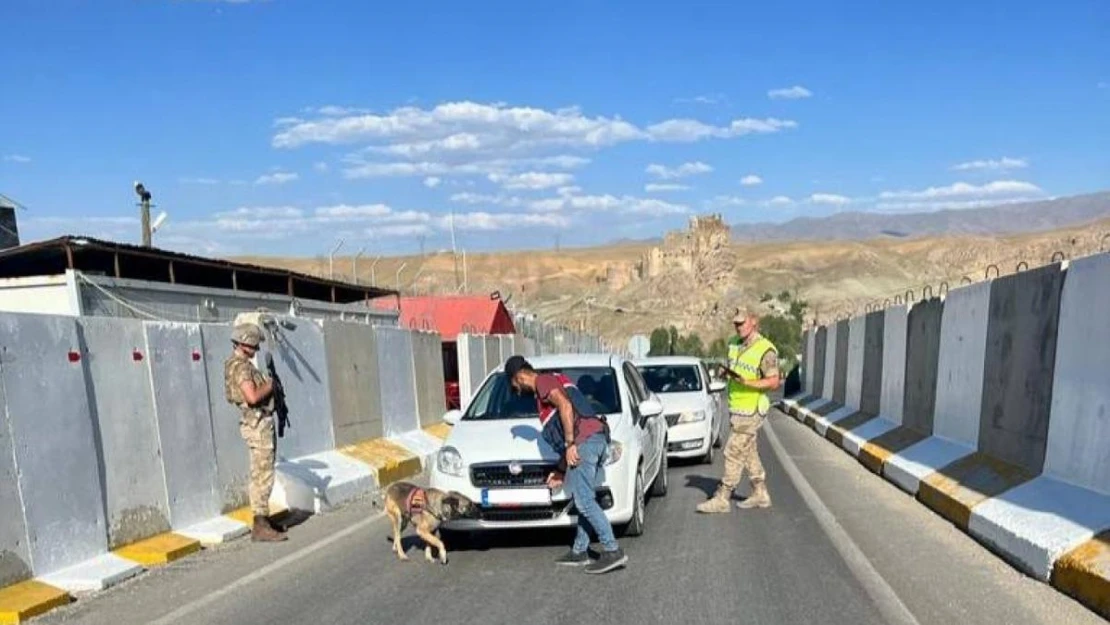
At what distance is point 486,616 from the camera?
18.8ft

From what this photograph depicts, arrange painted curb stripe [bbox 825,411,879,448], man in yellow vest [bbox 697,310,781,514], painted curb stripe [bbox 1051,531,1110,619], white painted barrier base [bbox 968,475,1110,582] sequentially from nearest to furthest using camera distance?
painted curb stripe [bbox 1051,531,1110,619] < white painted barrier base [bbox 968,475,1110,582] < man in yellow vest [bbox 697,310,781,514] < painted curb stripe [bbox 825,411,879,448]

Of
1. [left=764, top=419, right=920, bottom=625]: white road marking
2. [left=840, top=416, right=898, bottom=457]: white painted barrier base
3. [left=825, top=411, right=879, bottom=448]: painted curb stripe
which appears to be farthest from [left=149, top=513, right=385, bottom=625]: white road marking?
[left=825, top=411, right=879, bottom=448]: painted curb stripe

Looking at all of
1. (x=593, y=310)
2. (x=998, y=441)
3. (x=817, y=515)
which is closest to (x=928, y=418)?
(x=998, y=441)

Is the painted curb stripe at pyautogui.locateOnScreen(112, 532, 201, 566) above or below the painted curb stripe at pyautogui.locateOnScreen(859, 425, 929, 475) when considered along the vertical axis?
above

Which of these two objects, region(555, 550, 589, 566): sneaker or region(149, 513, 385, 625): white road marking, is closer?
region(149, 513, 385, 625): white road marking

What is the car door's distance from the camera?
8766 millimetres

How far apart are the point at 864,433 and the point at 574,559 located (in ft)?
30.0

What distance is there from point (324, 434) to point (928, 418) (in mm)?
7842

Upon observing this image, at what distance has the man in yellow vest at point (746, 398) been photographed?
9.02 meters

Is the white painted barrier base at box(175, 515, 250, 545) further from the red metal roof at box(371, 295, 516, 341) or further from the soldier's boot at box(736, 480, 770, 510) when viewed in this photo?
the red metal roof at box(371, 295, 516, 341)

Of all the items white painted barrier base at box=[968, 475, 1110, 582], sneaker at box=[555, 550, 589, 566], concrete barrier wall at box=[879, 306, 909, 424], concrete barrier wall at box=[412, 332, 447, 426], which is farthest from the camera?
concrete barrier wall at box=[412, 332, 447, 426]

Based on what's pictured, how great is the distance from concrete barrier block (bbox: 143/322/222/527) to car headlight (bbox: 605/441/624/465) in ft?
13.3

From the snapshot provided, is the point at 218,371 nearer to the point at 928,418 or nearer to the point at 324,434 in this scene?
the point at 324,434

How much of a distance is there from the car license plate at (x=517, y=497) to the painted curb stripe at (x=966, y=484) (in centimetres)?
363
